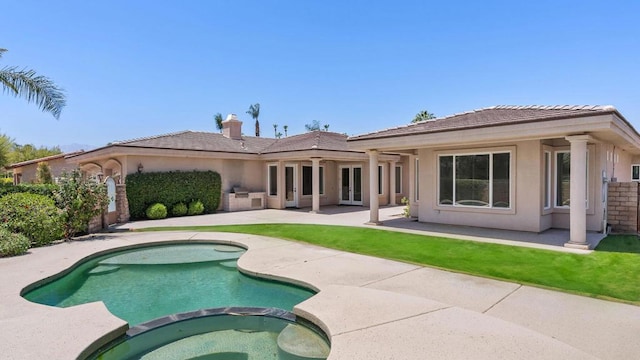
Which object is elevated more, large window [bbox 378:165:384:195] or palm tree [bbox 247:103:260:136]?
palm tree [bbox 247:103:260:136]

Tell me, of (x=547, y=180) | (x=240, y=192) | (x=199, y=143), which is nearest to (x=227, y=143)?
(x=199, y=143)

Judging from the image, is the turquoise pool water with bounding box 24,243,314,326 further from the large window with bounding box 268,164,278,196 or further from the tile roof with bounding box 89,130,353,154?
the large window with bounding box 268,164,278,196

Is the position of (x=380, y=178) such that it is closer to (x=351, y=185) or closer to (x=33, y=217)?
(x=351, y=185)

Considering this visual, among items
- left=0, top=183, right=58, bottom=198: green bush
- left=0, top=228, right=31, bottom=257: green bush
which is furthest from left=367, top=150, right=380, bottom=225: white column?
left=0, top=183, right=58, bottom=198: green bush

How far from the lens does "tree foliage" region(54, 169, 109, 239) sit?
13.3 meters

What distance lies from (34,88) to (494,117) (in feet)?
59.8

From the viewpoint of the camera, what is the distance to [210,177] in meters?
21.8

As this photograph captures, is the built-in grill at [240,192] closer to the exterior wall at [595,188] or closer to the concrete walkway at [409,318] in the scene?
the concrete walkway at [409,318]

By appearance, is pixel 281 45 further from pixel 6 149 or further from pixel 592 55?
pixel 6 149

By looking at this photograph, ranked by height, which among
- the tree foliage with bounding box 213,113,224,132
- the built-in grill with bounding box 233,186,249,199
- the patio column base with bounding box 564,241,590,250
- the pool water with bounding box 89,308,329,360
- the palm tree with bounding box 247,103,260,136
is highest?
the palm tree with bounding box 247,103,260,136

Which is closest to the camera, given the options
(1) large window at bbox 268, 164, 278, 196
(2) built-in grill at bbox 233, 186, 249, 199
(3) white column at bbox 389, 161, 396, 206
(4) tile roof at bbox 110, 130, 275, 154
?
(4) tile roof at bbox 110, 130, 275, 154

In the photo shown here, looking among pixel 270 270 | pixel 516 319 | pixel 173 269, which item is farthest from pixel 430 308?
pixel 173 269

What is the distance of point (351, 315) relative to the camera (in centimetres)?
562

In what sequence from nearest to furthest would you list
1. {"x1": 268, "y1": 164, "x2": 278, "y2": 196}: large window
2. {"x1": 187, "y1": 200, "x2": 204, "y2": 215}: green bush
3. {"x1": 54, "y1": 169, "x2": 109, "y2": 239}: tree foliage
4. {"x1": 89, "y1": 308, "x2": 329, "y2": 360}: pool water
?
{"x1": 89, "y1": 308, "x2": 329, "y2": 360}: pool water, {"x1": 54, "y1": 169, "x2": 109, "y2": 239}: tree foliage, {"x1": 187, "y1": 200, "x2": 204, "y2": 215}: green bush, {"x1": 268, "y1": 164, "x2": 278, "y2": 196}: large window
